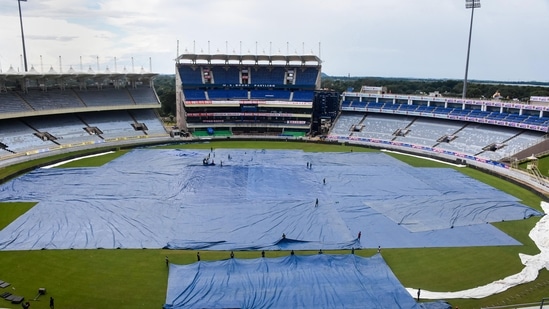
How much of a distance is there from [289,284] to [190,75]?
5886 centimetres

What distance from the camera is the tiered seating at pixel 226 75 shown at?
73.0 meters

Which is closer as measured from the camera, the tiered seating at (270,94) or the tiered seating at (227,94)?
the tiered seating at (227,94)

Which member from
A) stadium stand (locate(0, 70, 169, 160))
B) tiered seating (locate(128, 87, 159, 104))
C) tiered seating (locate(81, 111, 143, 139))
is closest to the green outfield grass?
stadium stand (locate(0, 70, 169, 160))

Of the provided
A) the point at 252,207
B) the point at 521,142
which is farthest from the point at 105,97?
the point at 521,142

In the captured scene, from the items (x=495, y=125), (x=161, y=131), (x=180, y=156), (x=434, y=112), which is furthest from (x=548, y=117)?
(x=161, y=131)

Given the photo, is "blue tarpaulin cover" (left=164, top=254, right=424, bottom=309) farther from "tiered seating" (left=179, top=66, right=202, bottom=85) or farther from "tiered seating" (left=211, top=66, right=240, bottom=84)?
"tiered seating" (left=211, top=66, right=240, bottom=84)

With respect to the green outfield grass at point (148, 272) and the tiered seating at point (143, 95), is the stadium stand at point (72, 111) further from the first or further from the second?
the green outfield grass at point (148, 272)

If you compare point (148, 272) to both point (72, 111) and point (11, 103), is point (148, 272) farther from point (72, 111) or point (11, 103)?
point (72, 111)

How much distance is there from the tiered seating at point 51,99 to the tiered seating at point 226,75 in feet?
77.5

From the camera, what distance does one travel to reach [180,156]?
165 ft

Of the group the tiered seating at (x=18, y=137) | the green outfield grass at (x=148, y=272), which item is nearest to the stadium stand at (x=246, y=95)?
the tiered seating at (x=18, y=137)

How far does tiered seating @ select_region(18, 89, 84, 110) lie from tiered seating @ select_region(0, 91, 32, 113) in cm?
100

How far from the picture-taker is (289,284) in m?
19.9

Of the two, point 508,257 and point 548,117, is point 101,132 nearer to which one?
point 508,257
